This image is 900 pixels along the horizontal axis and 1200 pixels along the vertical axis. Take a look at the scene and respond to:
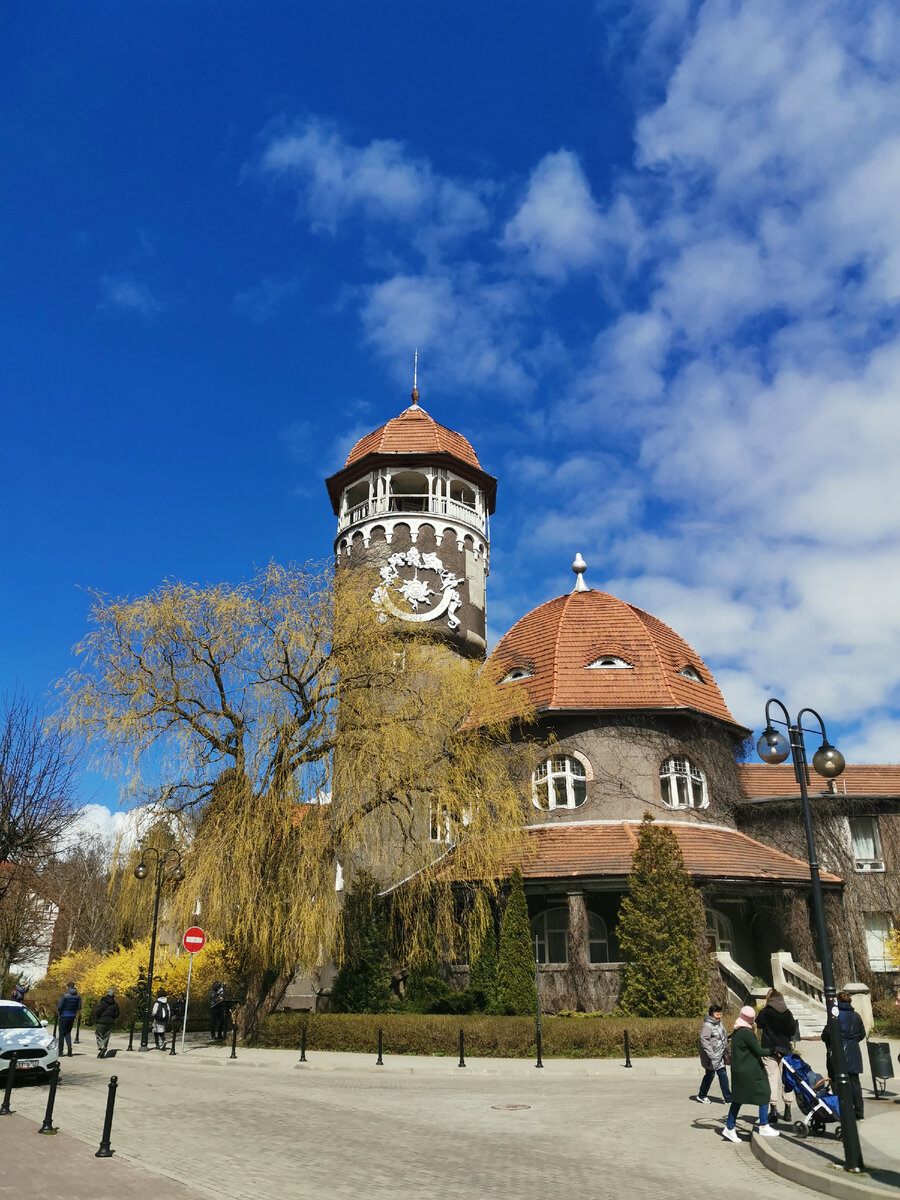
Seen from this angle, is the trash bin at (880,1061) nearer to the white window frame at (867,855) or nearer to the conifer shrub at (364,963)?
the conifer shrub at (364,963)

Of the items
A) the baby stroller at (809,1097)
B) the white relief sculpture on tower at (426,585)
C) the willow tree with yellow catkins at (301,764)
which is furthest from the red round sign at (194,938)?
the baby stroller at (809,1097)

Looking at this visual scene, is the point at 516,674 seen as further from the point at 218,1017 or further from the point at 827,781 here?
the point at 218,1017

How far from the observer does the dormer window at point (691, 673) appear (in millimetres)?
32412

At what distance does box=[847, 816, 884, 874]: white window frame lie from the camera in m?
30.3

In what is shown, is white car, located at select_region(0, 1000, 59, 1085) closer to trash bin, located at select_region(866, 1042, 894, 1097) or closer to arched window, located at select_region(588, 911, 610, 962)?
trash bin, located at select_region(866, 1042, 894, 1097)

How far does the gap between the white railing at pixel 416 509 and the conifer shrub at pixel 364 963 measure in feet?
51.2

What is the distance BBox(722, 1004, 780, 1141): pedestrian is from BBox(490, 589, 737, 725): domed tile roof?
18085 millimetres

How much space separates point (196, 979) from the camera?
3250 cm

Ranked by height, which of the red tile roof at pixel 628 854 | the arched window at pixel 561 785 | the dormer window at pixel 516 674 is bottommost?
the red tile roof at pixel 628 854

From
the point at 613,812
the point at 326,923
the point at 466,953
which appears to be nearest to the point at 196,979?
the point at 466,953

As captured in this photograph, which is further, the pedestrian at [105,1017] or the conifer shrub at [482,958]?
the conifer shrub at [482,958]

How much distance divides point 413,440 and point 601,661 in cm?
1278

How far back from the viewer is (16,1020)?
1683 cm

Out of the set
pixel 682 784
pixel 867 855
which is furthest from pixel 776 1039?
pixel 867 855
